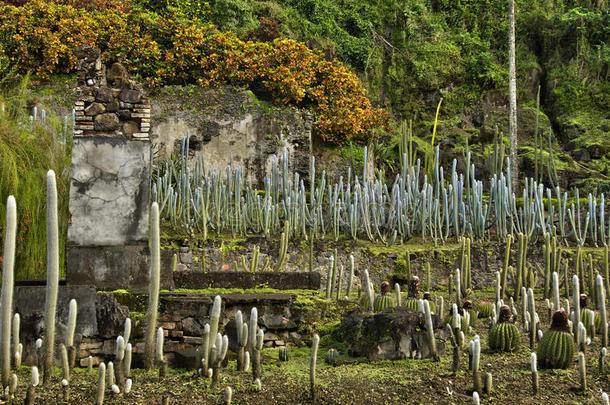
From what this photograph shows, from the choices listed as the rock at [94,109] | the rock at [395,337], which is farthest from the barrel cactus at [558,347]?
the rock at [94,109]

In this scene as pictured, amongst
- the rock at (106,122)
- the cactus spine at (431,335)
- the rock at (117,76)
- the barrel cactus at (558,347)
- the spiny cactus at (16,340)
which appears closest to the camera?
the spiny cactus at (16,340)

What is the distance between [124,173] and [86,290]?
1231mm

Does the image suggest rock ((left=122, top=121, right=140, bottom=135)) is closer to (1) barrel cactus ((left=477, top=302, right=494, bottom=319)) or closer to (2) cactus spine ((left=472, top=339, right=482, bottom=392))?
(2) cactus spine ((left=472, top=339, right=482, bottom=392))

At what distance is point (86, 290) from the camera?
509 cm

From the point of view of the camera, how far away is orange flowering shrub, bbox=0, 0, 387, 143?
12.3 metres

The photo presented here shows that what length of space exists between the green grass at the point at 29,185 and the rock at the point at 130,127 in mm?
1702

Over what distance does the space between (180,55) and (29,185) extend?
6.45 metres

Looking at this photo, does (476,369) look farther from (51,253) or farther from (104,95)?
(104,95)

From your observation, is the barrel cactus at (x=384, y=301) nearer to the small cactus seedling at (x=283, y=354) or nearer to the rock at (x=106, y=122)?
the small cactus seedling at (x=283, y=354)

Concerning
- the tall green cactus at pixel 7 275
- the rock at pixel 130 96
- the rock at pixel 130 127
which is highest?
the rock at pixel 130 96

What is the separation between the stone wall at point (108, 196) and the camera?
5.69 m

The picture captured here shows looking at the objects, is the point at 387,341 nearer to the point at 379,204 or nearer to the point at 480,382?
the point at 480,382

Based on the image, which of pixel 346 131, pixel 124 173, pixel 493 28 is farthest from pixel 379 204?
pixel 493 28

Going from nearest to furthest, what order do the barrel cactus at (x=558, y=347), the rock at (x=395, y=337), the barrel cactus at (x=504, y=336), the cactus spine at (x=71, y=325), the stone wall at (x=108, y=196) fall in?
1. the cactus spine at (x=71, y=325)
2. the barrel cactus at (x=558, y=347)
3. the rock at (x=395, y=337)
4. the barrel cactus at (x=504, y=336)
5. the stone wall at (x=108, y=196)
